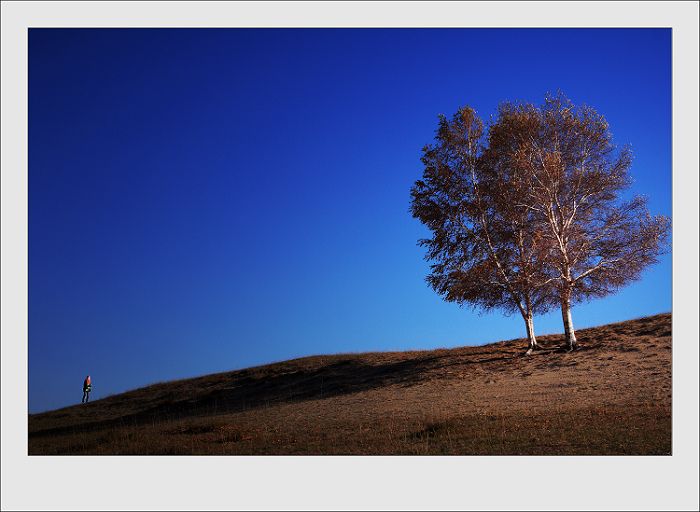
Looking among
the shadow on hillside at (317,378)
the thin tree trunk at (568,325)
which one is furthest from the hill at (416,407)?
the thin tree trunk at (568,325)

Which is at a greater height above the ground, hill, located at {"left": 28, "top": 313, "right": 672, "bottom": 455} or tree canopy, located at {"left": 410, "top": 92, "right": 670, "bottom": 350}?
tree canopy, located at {"left": 410, "top": 92, "right": 670, "bottom": 350}

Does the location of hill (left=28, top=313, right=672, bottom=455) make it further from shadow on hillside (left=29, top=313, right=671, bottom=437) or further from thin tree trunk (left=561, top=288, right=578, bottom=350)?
thin tree trunk (left=561, top=288, right=578, bottom=350)

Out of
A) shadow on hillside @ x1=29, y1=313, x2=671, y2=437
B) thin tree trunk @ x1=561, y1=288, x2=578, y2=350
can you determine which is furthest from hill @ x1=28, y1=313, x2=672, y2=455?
thin tree trunk @ x1=561, y1=288, x2=578, y2=350

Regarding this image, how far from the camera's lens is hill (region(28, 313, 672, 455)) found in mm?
12586

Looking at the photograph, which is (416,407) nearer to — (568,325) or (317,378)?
(568,325)

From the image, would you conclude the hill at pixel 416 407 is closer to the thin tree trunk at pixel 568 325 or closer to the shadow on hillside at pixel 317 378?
the shadow on hillside at pixel 317 378

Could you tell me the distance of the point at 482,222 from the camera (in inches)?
977

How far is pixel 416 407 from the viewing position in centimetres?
1788

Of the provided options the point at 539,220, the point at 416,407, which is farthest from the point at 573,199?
the point at 416,407

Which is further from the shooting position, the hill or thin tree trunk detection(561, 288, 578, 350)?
thin tree trunk detection(561, 288, 578, 350)

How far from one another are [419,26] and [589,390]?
12697 mm

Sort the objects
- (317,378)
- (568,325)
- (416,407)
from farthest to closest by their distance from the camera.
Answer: (317,378), (568,325), (416,407)

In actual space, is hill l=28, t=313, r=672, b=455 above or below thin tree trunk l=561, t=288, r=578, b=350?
below

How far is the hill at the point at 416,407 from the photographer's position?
1259cm
